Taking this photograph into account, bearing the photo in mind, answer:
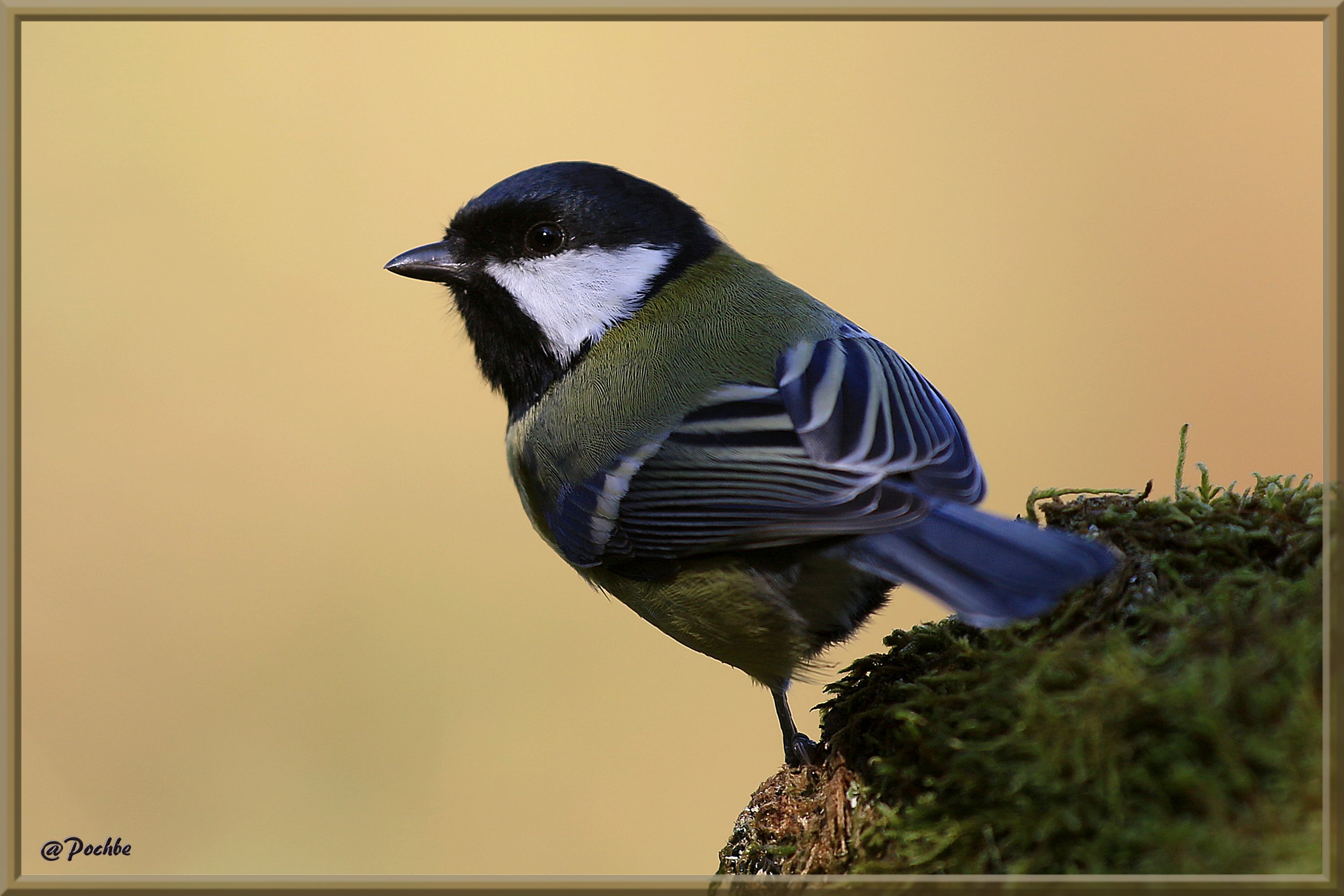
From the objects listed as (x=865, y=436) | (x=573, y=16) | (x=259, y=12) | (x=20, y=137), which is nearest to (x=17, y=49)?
(x=20, y=137)

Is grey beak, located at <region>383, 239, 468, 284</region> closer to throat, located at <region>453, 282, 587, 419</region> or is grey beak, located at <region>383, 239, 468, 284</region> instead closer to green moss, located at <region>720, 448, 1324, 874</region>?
throat, located at <region>453, 282, 587, 419</region>

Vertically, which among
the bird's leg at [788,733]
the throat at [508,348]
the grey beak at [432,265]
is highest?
the grey beak at [432,265]

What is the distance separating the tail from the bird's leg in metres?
0.44

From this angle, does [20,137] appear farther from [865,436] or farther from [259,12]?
[865,436]

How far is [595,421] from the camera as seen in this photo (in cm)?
197

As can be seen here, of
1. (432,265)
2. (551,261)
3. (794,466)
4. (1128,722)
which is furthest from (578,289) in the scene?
(1128,722)

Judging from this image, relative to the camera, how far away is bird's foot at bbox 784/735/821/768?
1.45m

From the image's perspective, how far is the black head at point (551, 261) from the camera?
2199 mm

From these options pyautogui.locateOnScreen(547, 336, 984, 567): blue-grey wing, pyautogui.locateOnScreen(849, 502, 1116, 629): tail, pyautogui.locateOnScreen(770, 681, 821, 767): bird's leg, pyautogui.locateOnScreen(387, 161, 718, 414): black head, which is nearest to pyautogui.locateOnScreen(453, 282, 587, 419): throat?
A: pyautogui.locateOnScreen(387, 161, 718, 414): black head

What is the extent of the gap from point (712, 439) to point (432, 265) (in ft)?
3.36

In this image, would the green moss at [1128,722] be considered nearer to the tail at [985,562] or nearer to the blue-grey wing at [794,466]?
the tail at [985,562]

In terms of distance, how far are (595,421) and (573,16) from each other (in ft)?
2.60

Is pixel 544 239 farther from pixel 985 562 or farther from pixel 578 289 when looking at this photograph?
pixel 985 562

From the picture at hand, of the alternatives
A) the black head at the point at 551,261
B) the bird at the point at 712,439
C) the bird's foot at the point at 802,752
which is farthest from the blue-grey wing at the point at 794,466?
the black head at the point at 551,261
